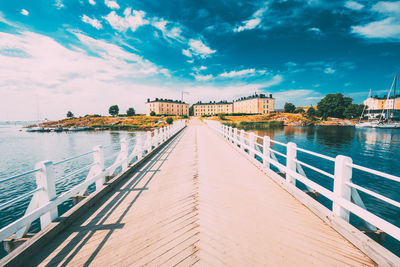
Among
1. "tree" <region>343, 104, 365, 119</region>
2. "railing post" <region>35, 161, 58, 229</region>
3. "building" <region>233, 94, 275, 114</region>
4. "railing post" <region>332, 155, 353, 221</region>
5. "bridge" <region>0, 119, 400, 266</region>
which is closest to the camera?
"bridge" <region>0, 119, 400, 266</region>

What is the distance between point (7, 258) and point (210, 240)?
3.07 metres

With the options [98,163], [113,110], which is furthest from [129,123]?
[98,163]

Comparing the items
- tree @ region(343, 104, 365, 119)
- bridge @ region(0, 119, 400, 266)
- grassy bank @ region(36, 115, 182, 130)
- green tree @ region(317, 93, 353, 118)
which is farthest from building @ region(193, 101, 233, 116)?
bridge @ region(0, 119, 400, 266)

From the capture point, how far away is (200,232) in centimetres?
321

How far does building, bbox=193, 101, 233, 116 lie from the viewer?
447ft

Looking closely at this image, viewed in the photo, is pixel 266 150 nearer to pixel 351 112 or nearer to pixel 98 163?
pixel 98 163

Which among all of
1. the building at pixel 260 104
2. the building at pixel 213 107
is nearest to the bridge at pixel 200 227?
the building at pixel 260 104

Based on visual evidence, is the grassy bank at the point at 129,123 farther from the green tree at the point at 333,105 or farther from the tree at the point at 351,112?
the tree at the point at 351,112

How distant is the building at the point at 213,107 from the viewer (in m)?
136

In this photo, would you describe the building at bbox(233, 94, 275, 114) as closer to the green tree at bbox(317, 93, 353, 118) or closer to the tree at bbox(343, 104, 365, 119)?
the green tree at bbox(317, 93, 353, 118)

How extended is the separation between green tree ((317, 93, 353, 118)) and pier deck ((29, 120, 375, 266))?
113m

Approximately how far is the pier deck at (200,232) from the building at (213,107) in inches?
5275

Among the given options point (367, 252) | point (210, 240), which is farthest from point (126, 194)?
point (367, 252)

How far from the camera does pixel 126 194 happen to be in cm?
509
